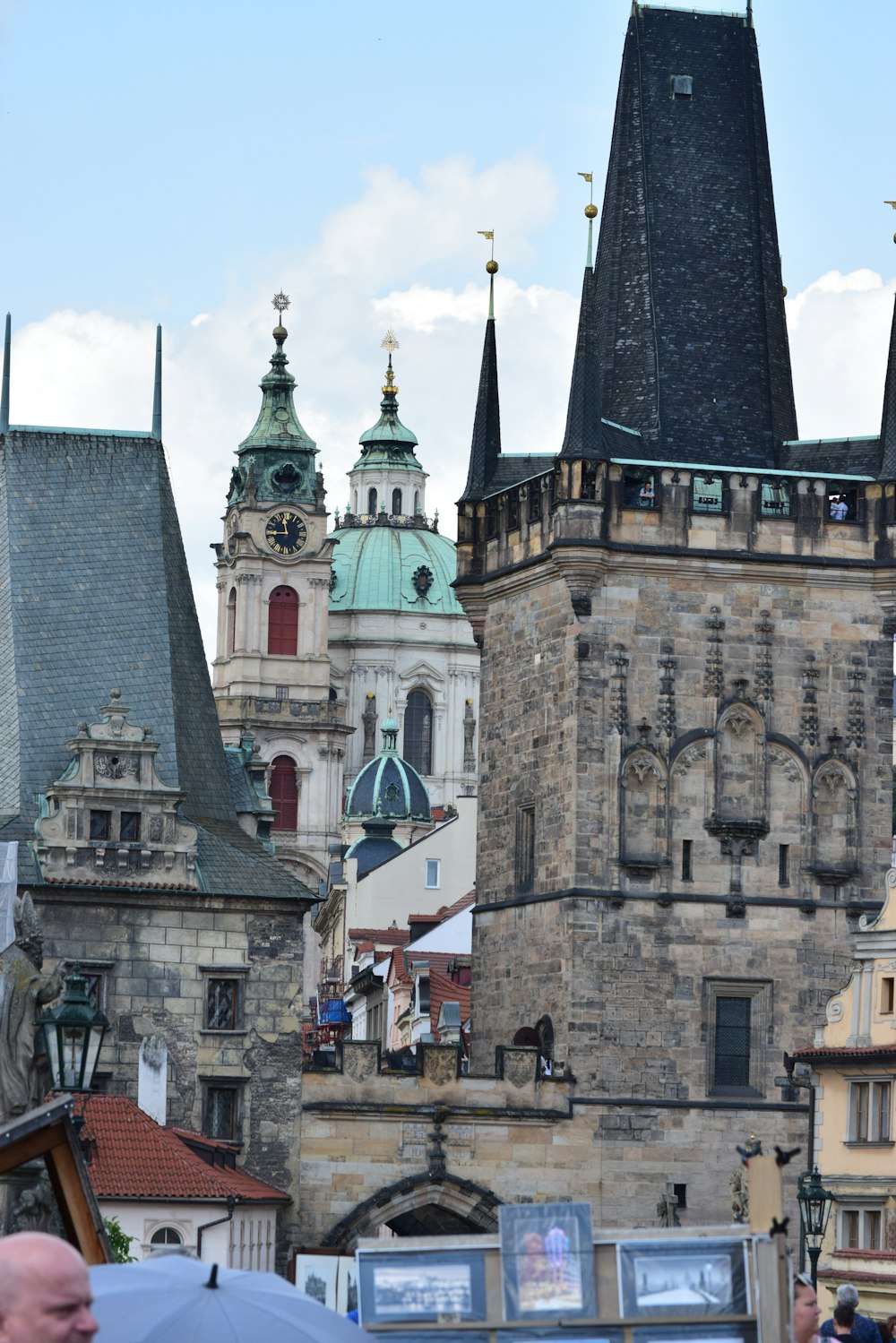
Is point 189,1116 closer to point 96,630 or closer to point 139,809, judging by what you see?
point 139,809

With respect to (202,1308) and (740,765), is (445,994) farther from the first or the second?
(202,1308)

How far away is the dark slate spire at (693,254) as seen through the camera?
166 feet

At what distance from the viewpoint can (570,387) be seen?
49188 mm

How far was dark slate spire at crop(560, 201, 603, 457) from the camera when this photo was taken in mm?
48406

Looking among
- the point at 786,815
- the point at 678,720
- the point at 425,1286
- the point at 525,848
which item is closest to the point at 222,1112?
the point at 525,848

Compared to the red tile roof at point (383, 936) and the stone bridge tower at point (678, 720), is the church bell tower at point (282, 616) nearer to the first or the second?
the red tile roof at point (383, 936)

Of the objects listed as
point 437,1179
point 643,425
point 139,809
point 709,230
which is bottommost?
point 437,1179

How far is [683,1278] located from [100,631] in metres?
38.9

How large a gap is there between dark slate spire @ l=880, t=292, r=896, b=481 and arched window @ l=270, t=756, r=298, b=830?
89.7m

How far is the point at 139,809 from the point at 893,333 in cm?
1453

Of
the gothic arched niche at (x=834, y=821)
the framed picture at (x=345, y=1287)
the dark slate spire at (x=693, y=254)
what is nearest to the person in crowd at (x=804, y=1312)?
the framed picture at (x=345, y=1287)

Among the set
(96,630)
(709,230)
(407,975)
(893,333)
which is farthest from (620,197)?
(407,975)

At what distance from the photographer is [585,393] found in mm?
48656

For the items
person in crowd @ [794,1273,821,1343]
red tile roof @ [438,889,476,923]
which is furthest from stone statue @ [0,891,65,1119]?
red tile roof @ [438,889,476,923]
